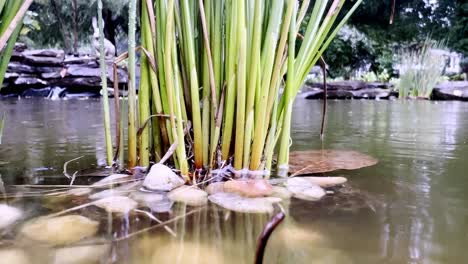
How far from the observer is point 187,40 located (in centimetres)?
78

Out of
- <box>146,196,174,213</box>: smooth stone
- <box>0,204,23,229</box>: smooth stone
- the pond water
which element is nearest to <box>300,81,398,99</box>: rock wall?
the pond water

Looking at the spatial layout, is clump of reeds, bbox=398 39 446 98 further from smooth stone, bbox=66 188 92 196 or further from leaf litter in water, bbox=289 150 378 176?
smooth stone, bbox=66 188 92 196

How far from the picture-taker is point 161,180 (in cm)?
76

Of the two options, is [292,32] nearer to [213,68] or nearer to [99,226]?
[213,68]

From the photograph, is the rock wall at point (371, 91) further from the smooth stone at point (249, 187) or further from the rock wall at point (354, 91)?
the smooth stone at point (249, 187)

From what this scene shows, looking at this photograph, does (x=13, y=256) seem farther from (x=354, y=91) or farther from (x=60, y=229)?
(x=354, y=91)

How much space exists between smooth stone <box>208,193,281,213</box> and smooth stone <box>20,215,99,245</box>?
206mm

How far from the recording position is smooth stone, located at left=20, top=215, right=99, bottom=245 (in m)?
0.53

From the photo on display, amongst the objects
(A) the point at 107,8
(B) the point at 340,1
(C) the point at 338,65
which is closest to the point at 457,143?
(B) the point at 340,1

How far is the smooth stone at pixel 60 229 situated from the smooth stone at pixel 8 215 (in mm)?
29

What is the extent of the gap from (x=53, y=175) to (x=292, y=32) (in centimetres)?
59

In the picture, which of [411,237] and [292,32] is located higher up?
[292,32]

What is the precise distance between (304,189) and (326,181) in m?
0.08

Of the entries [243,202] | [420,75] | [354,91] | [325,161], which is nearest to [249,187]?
[243,202]
